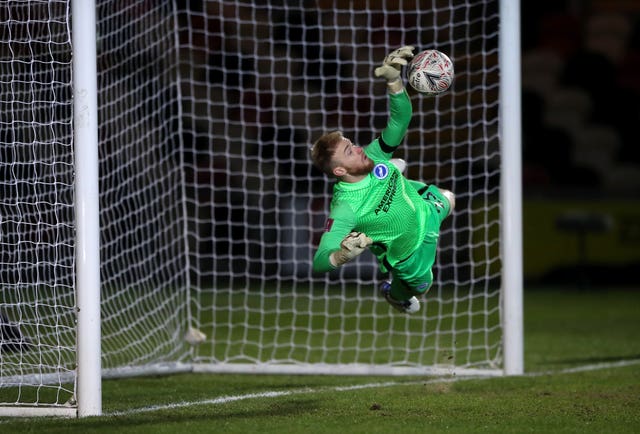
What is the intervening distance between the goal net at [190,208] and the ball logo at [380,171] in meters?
1.56

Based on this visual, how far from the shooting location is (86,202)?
532 cm

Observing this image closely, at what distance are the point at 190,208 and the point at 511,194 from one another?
778 cm

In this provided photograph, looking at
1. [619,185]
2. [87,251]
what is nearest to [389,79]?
[87,251]

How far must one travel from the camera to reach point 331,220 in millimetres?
5566

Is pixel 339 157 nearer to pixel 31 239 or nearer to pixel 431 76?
pixel 431 76

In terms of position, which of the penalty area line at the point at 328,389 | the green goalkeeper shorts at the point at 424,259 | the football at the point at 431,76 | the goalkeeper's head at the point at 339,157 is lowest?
the penalty area line at the point at 328,389

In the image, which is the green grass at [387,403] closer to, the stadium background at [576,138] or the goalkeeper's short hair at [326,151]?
the goalkeeper's short hair at [326,151]

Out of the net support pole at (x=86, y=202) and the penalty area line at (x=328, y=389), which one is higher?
the net support pole at (x=86, y=202)

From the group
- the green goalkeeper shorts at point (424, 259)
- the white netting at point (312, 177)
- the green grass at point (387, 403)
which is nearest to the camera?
the green grass at point (387, 403)

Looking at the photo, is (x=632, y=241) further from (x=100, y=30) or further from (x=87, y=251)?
(x=87, y=251)

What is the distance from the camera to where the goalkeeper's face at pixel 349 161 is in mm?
5570

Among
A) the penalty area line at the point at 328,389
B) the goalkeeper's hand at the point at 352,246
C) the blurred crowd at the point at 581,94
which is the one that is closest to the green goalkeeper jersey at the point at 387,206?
the goalkeeper's hand at the point at 352,246

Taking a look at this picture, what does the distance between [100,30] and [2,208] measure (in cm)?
150

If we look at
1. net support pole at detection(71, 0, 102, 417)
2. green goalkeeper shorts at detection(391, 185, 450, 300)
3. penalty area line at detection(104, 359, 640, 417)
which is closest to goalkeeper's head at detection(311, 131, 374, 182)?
green goalkeeper shorts at detection(391, 185, 450, 300)
